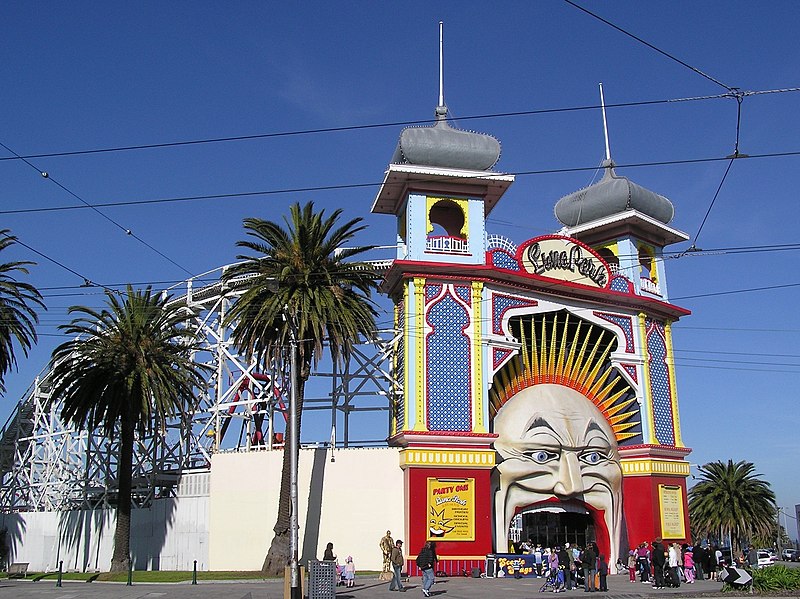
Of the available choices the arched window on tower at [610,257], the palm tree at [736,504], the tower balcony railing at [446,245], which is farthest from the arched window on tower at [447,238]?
the palm tree at [736,504]

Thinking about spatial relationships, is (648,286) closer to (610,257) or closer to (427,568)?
(610,257)

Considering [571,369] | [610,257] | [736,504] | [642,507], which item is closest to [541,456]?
[571,369]

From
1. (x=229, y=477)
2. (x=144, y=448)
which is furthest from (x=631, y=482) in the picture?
(x=144, y=448)

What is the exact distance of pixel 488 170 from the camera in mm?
36281

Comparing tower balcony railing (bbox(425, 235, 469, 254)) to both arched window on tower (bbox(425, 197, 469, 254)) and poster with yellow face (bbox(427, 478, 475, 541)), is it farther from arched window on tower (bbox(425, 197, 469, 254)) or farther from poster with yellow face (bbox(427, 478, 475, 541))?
poster with yellow face (bbox(427, 478, 475, 541))

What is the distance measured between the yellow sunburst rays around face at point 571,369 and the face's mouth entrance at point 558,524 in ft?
14.6

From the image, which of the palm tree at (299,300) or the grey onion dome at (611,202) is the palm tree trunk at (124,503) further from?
the grey onion dome at (611,202)

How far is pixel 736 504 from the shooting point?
199ft

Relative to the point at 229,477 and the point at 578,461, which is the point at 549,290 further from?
the point at 229,477

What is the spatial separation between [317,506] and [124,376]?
10208 millimetres

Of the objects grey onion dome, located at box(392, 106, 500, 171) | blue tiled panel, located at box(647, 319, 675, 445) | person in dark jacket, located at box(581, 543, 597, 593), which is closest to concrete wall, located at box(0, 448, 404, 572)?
person in dark jacket, located at box(581, 543, 597, 593)

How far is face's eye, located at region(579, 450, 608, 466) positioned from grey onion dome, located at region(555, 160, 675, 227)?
12.4 meters

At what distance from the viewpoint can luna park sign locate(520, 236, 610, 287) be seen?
3781 cm

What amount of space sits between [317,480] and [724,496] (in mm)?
39390
